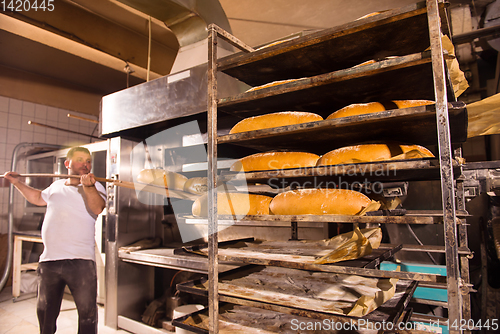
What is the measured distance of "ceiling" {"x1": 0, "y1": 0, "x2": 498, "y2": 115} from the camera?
2344 mm

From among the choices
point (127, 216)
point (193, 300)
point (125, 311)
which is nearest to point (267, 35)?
point (127, 216)

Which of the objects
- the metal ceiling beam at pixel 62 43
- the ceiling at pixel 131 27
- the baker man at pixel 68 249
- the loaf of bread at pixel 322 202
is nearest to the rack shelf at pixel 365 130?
the loaf of bread at pixel 322 202

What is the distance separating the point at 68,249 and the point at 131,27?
241 cm

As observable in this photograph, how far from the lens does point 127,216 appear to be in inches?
104

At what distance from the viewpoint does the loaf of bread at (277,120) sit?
4.20ft

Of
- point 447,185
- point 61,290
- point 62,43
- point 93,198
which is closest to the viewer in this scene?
point 447,185

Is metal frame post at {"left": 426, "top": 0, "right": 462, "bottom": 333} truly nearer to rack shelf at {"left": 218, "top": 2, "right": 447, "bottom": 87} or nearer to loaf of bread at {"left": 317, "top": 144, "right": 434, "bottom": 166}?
rack shelf at {"left": 218, "top": 2, "right": 447, "bottom": 87}

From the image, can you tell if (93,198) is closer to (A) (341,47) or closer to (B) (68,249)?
(B) (68,249)

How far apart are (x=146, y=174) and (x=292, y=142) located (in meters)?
1.08

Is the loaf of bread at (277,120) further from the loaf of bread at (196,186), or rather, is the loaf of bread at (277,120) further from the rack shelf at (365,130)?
the loaf of bread at (196,186)

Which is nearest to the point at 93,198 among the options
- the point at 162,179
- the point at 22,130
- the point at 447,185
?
the point at 162,179

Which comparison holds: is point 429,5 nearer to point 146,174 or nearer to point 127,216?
point 146,174

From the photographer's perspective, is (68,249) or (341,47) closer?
(341,47)

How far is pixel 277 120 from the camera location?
1.32m
